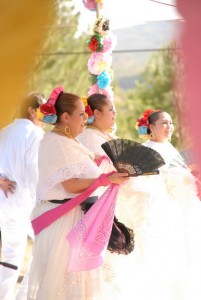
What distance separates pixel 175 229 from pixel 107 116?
3.19ft

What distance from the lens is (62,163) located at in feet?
13.6

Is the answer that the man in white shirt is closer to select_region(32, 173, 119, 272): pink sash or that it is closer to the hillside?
select_region(32, 173, 119, 272): pink sash

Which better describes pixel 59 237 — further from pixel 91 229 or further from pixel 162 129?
pixel 162 129

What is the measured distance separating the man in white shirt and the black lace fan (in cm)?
160

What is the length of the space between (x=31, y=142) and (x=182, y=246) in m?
1.34

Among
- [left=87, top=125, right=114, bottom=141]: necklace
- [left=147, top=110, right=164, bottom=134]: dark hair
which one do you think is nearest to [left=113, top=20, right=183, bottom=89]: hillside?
[left=147, top=110, right=164, bottom=134]: dark hair

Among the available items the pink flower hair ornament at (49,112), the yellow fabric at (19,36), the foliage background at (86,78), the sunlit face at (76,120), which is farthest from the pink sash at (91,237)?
the yellow fabric at (19,36)

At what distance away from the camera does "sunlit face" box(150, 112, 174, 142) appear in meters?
5.98

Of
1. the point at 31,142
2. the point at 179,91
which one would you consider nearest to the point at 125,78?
the point at 31,142

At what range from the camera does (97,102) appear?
5238mm

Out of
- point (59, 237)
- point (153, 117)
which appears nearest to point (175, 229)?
point (153, 117)

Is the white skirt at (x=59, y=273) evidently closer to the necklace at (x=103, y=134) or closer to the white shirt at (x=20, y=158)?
the necklace at (x=103, y=134)

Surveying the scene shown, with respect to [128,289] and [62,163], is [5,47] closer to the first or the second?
[62,163]

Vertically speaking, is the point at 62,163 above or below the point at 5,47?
below
